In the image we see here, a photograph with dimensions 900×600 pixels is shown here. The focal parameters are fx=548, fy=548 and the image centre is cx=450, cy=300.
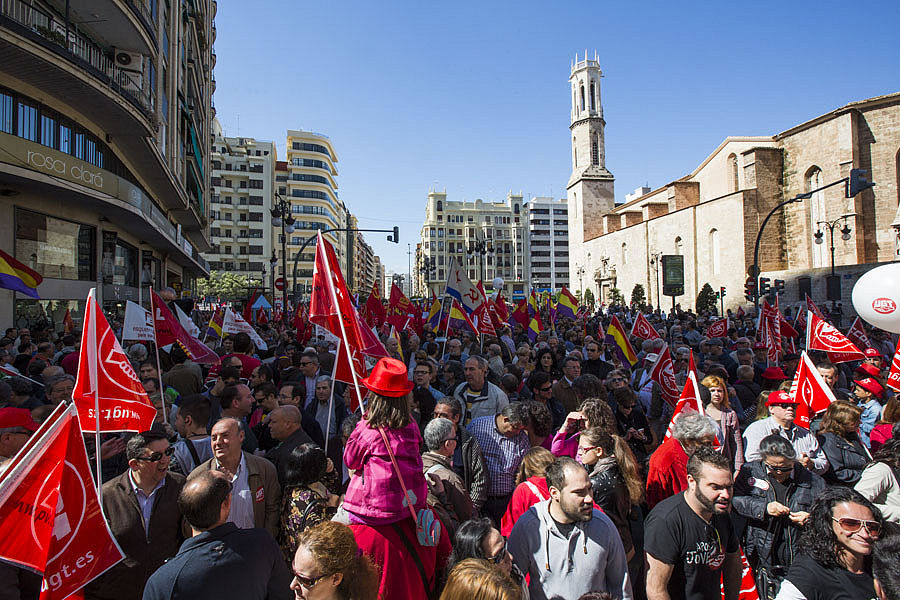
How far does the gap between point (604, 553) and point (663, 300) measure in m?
53.1

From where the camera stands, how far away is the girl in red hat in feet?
8.80

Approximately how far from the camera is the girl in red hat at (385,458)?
268 cm

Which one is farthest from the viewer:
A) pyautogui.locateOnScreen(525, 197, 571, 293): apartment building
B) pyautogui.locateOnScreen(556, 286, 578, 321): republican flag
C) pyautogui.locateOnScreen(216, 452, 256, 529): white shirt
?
pyautogui.locateOnScreen(525, 197, 571, 293): apartment building

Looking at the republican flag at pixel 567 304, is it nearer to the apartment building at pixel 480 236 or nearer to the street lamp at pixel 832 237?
the street lamp at pixel 832 237

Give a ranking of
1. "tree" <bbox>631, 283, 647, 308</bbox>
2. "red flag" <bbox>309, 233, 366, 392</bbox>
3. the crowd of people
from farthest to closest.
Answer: "tree" <bbox>631, 283, 647, 308</bbox>, "red flag" <bbox>309, 233, 366, 392</bbox>, the crowd of people

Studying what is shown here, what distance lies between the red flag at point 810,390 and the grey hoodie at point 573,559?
343cm

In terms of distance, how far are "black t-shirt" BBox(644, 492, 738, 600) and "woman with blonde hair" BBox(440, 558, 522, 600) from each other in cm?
126

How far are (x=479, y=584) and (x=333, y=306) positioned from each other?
9.10 feet

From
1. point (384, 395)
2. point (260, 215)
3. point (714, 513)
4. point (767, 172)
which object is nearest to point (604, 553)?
point (714, 513)

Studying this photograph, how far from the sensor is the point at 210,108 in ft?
151

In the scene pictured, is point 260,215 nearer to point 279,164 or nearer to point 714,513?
point 279,164

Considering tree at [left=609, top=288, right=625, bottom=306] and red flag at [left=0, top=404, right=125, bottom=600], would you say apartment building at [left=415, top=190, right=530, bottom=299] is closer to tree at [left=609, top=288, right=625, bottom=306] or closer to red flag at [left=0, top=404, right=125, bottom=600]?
tree at [left=609, top=288, right=625, bottom=306]

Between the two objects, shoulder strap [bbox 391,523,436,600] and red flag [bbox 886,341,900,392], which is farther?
red flag [bbox 886,341,900,392]

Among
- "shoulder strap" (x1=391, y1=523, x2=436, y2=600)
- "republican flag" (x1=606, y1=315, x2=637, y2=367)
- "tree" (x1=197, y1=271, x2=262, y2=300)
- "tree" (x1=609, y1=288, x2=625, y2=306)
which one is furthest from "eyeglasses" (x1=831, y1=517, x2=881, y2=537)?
Result: "tree" (x1=609, y1=288, x2=625, y2=306)
